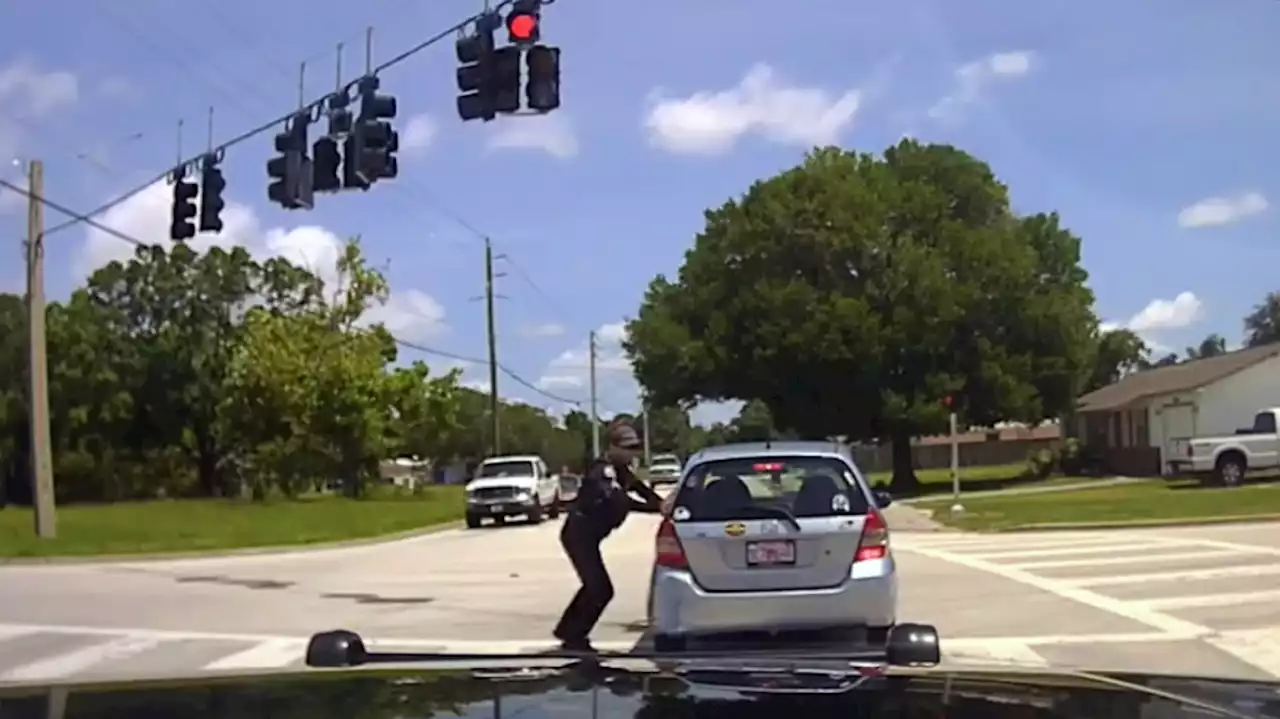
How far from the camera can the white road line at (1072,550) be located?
23.0m

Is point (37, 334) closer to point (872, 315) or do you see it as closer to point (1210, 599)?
point (1210, 599)

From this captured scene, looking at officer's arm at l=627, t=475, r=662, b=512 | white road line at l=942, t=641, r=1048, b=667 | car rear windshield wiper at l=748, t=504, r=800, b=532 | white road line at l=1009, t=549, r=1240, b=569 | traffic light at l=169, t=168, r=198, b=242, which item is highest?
traffic light at l=169, t=168, r=198, b=242

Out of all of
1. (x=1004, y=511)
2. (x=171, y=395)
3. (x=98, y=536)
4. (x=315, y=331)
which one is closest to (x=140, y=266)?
(x=171, y=395)

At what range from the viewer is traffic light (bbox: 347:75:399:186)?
17812 millimetres

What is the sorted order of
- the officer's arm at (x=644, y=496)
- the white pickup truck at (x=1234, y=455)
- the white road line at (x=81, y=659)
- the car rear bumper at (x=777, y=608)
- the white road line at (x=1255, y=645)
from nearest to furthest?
the car rear bumper at (x=777, y=608) → the officer's arm at (x=644, y=496) → the white road line at (x=1255, y=645) → the white road line at (x=81, y=659) → the white pickup truck at (x=1234, y=455)

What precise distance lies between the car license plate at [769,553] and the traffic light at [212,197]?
1116 cm

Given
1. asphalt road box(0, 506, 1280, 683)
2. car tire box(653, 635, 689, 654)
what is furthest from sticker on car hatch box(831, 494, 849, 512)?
asphalt road box(0, 506, 1280, 683)

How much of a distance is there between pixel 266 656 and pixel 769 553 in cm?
483

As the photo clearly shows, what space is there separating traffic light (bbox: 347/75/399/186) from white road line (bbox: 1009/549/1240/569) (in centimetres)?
948

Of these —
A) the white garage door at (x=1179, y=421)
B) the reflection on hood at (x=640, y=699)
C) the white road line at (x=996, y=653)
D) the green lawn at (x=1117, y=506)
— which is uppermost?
the white garage door at (x=1179, y=421)

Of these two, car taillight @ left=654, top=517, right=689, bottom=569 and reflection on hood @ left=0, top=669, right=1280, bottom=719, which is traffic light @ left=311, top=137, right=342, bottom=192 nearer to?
car taillight @ left=654, top=517, right=689, bottom=569

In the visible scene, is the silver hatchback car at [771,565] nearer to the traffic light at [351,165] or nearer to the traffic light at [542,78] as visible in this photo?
the traffic light at [542,78]

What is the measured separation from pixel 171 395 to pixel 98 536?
53.0 metres

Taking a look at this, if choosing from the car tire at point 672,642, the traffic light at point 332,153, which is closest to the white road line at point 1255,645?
the car tire at point 672,642
